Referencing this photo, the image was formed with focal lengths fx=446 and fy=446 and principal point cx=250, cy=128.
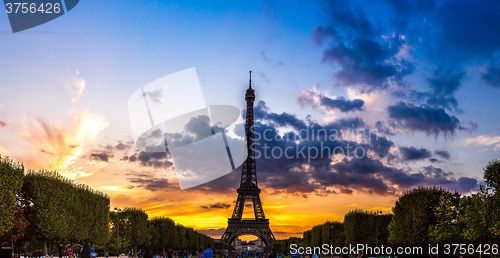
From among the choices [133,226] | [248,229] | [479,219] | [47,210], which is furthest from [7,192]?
[248,229]

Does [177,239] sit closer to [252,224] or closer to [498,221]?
[252,224]

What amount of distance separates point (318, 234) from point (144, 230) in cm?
3978

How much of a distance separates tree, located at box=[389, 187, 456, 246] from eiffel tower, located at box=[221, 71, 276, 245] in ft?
209

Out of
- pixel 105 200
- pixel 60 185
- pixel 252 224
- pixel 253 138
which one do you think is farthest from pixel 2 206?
pixel 253 138

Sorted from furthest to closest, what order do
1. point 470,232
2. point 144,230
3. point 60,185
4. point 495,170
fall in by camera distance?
1. point 144,230
2. point 60,185
3. point 470,232
4. point 495,170

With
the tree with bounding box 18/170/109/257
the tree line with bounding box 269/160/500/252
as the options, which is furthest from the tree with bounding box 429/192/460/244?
the tree with bounding box 18/170/109/257

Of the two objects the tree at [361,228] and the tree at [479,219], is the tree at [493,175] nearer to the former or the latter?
the tree at [479,219]

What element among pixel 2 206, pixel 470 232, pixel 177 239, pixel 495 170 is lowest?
pixel 177 239

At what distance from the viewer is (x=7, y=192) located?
4006cm

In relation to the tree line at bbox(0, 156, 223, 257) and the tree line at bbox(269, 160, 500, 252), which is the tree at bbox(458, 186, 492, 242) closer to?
the tree line at bbox(269, 160, 500, 252)

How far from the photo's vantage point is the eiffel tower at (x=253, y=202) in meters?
117

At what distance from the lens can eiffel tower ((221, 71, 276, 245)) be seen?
384ft

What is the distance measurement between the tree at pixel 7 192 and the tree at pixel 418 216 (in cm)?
4455

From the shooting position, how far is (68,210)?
5188 centimetres
